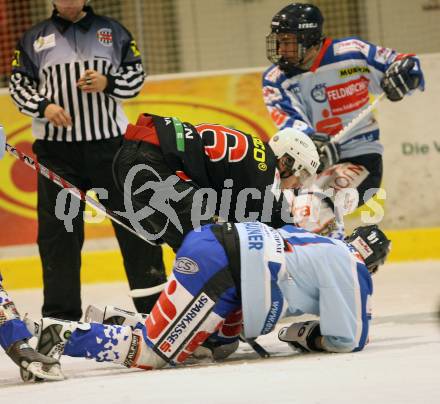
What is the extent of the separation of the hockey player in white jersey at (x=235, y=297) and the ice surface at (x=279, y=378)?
0.09 metres

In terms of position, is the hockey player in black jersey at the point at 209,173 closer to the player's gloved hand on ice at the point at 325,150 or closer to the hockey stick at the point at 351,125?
the player's gloved hand on ice at the point at 325,150

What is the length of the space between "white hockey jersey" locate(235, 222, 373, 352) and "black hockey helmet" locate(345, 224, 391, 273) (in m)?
0.26

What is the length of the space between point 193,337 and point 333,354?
47 cm

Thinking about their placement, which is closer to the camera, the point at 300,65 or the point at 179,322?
the point at 179,322

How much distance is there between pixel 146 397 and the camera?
2.96 meters

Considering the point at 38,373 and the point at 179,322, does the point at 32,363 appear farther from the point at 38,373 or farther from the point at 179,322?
the point at 179,322

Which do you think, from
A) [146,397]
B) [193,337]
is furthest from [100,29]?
[146,397]

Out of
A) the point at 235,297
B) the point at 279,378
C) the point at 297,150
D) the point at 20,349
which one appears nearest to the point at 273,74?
the point at 297,150

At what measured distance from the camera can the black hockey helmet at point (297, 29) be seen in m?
5.14

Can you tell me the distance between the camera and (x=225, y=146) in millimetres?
4160

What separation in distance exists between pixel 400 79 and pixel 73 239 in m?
1.65

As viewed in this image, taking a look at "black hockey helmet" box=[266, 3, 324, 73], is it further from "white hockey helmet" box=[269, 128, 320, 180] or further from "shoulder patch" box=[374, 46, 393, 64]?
"white hockey helmet" box=[269, 128, 320, 180]

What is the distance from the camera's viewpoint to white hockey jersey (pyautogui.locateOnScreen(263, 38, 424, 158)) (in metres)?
5.30

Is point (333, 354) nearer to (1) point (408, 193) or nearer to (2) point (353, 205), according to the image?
(2) point (353, 205)
